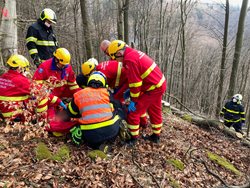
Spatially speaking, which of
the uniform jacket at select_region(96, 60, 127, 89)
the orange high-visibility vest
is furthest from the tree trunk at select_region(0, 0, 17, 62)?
the orange high-visibility vest

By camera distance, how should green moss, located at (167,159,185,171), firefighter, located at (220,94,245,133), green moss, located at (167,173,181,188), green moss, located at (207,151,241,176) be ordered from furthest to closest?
firefighter, located at (220,94,245,133) → green moss, located at (207,151,241,176) → green moss, located at (167,159,185,171) → green moss, located at (167,173,181,188)

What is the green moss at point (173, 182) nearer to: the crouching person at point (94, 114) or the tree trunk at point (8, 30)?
the crouching person at point (94, 114)

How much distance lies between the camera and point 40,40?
607 centimetres

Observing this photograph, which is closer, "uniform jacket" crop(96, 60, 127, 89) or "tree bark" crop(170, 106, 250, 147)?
"uniform jacket" crop(96, 60, 127, 89)

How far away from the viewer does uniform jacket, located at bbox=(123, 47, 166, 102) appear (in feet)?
15.1

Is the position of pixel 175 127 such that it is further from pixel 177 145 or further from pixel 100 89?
pixel 100 89

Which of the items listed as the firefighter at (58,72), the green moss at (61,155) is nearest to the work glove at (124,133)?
the green moss at (61,155)

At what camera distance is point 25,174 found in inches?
130

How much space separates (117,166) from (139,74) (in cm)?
190

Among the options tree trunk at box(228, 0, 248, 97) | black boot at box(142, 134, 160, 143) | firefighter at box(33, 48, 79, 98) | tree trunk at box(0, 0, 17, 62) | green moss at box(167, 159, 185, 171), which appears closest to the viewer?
green moss at box(167, 159, 185, 171)

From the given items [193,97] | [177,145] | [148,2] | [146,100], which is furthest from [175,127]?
[193,97]

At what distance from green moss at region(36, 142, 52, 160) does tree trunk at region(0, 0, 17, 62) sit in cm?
343

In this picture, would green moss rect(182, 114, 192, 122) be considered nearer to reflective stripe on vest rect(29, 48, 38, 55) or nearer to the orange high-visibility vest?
the orange high-visibility vest

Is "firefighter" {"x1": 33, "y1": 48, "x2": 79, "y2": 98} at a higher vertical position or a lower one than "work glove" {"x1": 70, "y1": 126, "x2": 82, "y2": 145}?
higher
